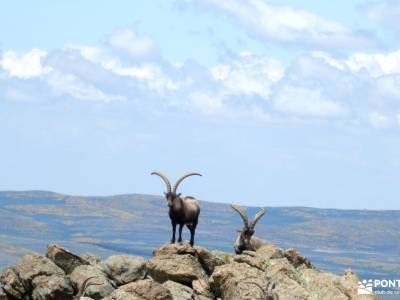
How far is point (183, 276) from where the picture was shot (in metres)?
37.2

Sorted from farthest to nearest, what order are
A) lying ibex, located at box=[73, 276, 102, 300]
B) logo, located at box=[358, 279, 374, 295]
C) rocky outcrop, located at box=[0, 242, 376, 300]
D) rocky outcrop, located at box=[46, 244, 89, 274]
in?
1. rocky outcrop, located at box=[46, 244, 89, 274]
2. lying ibex, located at box=[73, 276, 102, 300]
3. logo, located at box=[358, 279, 374, 295]
4. rocky outcrop, located at box=[0, 242, 376, 300]

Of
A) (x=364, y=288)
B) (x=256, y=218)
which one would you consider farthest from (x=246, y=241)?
(x=364, y=288)

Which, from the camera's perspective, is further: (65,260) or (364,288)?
(65,260)

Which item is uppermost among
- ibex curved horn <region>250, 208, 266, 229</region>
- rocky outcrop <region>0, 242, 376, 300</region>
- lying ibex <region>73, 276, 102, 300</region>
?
ibex curved horn <region>250, 208, 266, 229</region>

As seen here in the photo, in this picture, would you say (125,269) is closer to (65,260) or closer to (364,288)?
(65,260)

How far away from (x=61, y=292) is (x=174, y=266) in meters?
4.32

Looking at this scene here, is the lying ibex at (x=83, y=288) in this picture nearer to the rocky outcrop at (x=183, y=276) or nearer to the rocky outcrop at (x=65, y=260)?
the rocky outcrop at (x=183, y=276)

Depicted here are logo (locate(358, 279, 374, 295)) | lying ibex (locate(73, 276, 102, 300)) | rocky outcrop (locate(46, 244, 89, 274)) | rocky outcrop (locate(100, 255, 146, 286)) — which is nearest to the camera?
logo (locate(358, 279, 374, 295))

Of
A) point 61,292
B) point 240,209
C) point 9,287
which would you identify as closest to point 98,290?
point 61,292

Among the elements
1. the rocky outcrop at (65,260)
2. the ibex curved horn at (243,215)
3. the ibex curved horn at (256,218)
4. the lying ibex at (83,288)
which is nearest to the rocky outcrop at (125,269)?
the rocky outcrop at (65,260)

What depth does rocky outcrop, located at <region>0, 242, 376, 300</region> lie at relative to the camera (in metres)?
35.1

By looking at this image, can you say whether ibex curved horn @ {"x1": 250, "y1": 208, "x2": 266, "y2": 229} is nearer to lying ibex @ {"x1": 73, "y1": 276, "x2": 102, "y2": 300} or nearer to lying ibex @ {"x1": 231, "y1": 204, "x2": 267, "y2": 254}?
lying ibex @ {"x1": 231, "y1": 204, "x2": 267, "y2": 254}

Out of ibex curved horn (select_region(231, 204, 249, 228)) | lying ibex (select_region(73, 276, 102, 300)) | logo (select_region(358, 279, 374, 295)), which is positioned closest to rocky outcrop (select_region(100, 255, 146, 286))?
lying ibex (select_region(73, 276, 102, 300))

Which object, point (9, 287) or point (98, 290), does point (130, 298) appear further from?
point (9, 287)
